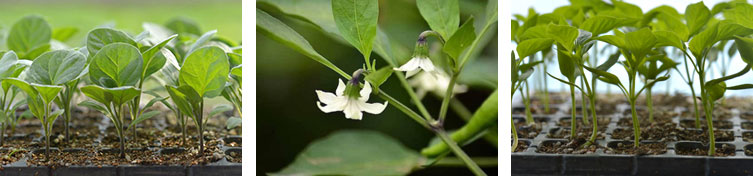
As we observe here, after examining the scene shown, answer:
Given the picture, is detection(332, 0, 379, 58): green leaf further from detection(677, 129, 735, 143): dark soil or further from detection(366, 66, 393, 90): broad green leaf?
detection(677, 129, 735, 143): dark soil

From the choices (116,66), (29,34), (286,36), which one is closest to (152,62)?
(116,66)

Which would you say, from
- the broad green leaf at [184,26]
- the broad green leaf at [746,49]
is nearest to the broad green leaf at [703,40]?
the broad green leaf at [746,49]

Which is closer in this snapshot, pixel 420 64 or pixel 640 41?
pixel 420 64

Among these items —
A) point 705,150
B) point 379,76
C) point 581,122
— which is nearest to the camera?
point 379,76

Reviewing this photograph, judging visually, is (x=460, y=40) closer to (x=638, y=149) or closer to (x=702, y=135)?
(x=638, y=149)

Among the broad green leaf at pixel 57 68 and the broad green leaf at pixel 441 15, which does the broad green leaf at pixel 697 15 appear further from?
the broad green leaf at pixel 57 68

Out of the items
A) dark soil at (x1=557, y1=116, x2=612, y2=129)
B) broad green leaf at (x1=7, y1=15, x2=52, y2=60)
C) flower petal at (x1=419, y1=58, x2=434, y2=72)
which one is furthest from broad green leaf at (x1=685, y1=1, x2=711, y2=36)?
broad green leaf at (x1=7, y1=15, x2=52, y2=60)
